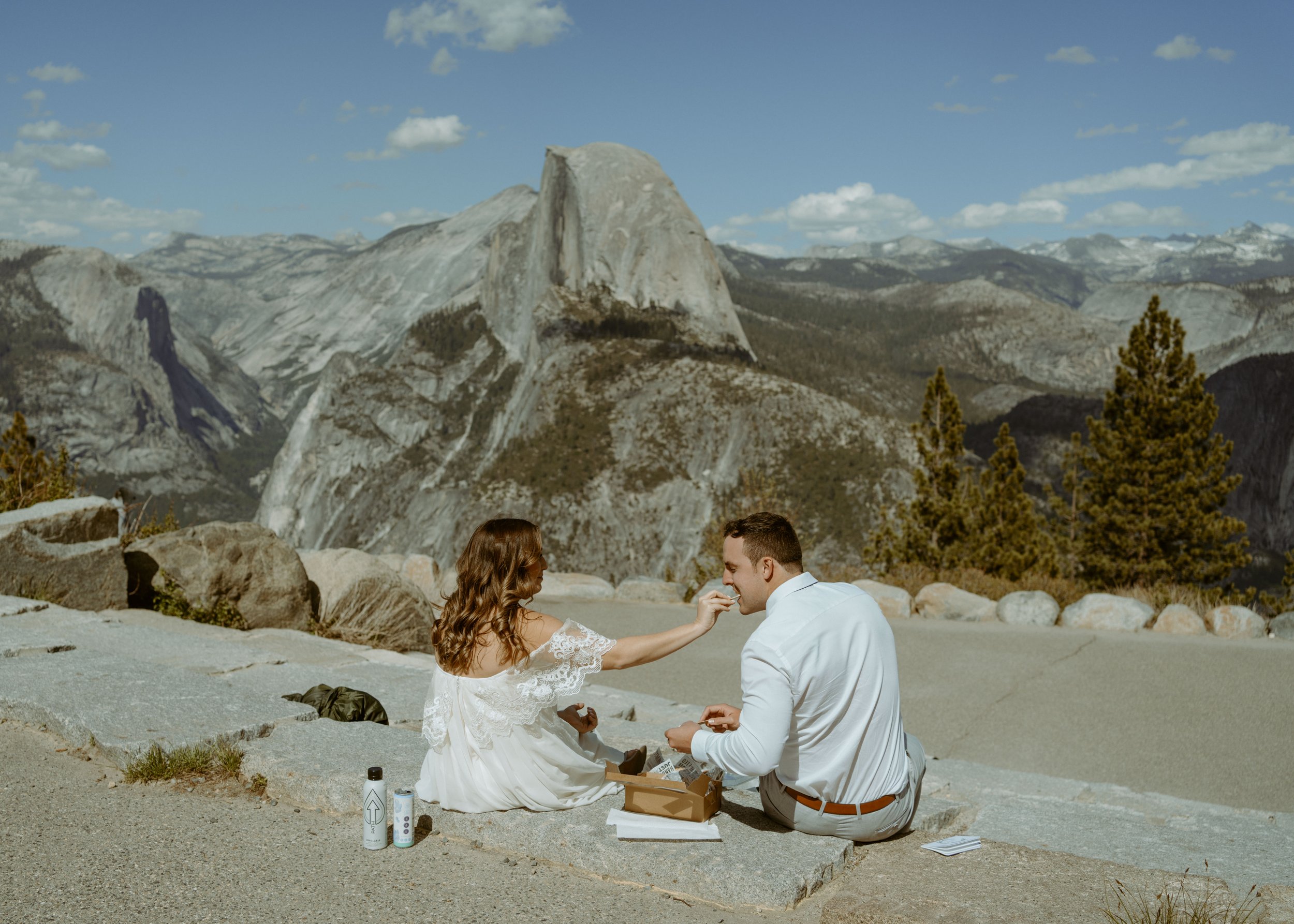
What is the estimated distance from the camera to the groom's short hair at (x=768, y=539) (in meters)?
3.99

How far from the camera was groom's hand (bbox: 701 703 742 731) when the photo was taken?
4109mm

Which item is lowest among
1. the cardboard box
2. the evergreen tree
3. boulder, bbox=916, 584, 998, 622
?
boulder, bbox=916, 584, 998, 622

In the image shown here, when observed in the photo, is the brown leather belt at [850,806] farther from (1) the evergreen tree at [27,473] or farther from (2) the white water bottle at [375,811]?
(1) the evergreen tree at [27,473]

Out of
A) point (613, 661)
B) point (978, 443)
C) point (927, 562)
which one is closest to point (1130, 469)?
point (927, 562)

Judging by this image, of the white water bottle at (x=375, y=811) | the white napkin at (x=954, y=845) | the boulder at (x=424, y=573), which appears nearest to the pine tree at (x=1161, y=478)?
the boulder at (x=424, y=573)

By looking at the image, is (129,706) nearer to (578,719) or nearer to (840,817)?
(578,719)

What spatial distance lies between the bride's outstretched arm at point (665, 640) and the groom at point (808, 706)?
0.42 feet

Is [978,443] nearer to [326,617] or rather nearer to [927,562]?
[927,562]

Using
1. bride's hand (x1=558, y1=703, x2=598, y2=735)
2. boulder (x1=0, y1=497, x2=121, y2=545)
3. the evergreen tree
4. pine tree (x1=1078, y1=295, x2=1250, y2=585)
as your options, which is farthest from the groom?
pine tree (x1=1078, y1=295, x2=1250, y2=585)

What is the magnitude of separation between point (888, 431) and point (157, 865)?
69521 millimetres

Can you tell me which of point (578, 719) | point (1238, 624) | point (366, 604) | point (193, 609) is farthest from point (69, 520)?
point (1238, 624)

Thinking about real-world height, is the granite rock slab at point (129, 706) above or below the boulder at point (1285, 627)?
above

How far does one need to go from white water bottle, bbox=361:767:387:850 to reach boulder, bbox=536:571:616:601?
1055 centimetres

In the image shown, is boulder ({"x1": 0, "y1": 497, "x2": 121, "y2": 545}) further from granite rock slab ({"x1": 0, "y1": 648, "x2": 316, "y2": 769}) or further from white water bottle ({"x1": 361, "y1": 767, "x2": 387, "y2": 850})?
white water bottle ({"x1": 361, "y1": 767, "x2": 387, "y2": 850})
